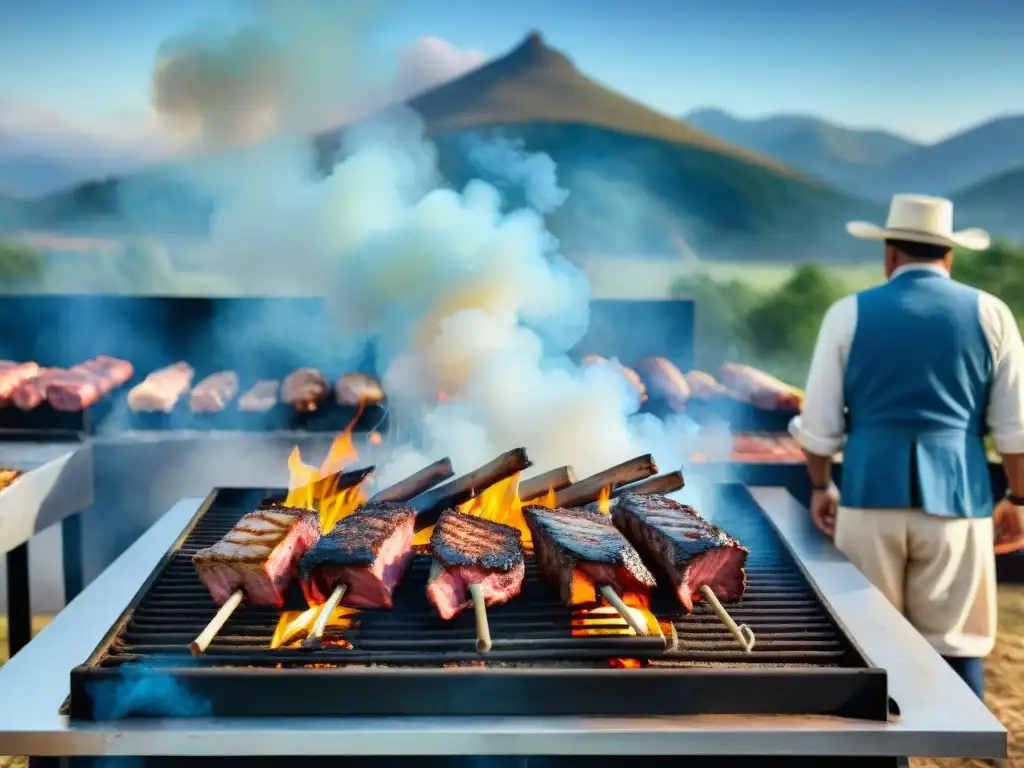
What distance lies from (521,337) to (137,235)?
6817mm

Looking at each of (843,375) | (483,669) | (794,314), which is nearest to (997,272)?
(794,314)

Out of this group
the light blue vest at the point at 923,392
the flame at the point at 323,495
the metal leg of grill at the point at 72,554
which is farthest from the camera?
the metal leg of grill at the point at 72,554

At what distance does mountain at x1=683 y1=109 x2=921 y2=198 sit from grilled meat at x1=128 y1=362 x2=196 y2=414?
6585 mm

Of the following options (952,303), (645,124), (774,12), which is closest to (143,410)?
(952,303)

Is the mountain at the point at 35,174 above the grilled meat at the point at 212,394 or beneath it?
above

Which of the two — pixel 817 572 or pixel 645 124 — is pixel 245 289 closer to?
pixel 645 124

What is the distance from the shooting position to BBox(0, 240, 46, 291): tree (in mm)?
9719

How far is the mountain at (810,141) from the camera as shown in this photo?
33.8 ft

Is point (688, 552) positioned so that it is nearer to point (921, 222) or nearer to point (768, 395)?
point (921, 222)

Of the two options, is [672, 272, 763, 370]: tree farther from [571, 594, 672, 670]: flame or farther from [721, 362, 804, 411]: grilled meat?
[571, 594, 672, 670]: flame

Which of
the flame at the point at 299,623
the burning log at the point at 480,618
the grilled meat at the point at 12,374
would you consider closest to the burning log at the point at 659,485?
the burning log at the point at 480,618

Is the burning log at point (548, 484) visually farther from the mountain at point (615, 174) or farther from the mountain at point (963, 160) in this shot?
the mountain at point (963, 160)

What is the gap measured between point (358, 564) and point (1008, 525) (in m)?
2.95

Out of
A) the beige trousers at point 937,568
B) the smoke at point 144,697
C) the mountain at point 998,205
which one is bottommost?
the beige trousers at point 937,568
